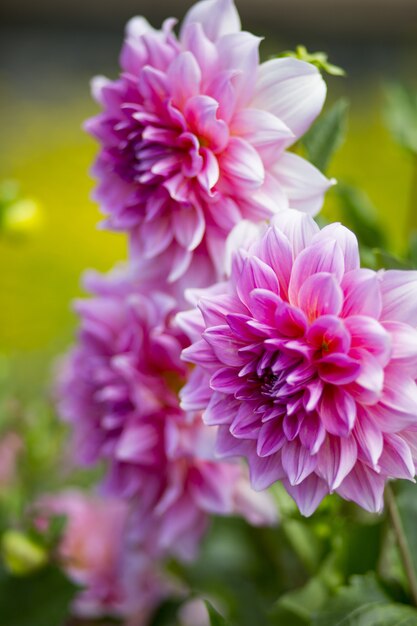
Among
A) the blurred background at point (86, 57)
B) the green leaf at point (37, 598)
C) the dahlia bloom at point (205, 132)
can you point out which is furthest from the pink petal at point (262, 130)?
the blurred background at point (86, 57)

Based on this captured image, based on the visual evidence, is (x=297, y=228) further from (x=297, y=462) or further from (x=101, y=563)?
(x=101, y=563)

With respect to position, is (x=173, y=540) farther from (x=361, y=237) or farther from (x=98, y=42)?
(x=98, y=42)

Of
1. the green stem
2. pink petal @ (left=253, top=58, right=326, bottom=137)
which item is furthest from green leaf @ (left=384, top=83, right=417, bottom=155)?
pink petal @ (left=253, top=58, right=326, bottom=137)

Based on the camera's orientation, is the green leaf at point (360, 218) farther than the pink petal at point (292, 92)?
Yes

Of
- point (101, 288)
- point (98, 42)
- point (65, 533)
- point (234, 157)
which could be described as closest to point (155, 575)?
point (65, 533)

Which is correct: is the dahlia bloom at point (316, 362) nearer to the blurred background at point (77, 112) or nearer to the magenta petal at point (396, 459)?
the magenta petal at point (396, 459)

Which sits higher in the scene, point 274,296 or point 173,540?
point 274,296
